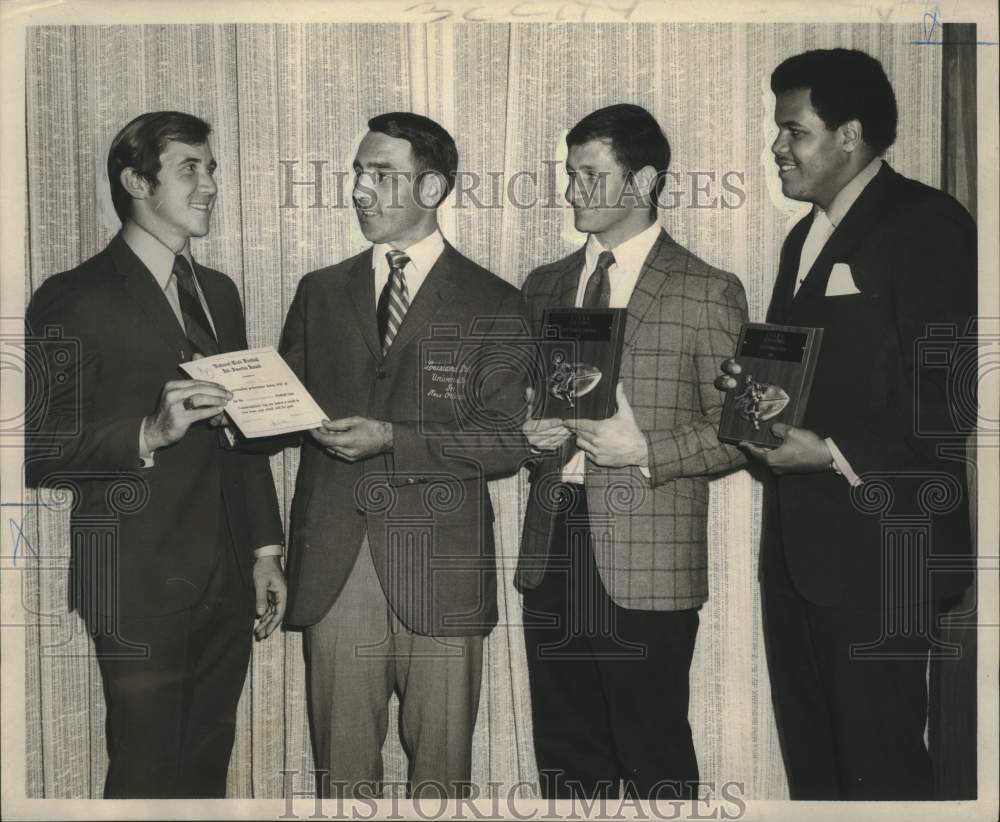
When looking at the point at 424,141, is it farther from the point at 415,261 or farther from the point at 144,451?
the point at 144,451

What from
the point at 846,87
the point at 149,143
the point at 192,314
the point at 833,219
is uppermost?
the point at 846,87

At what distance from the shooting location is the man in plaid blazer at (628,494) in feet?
9.11

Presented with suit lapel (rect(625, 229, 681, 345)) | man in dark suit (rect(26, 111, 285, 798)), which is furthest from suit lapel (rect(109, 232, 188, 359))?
suit lapel (rect(625, 229, 681, 345))

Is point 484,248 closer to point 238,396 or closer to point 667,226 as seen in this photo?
point 667,226

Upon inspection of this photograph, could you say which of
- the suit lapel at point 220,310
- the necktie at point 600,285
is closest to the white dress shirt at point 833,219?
the necktie at point 600,285

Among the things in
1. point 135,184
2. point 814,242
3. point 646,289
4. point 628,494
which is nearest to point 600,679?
point 628,494

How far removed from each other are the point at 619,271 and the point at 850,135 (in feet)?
2.23

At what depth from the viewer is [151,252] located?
2850mm

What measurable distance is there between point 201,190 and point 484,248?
751 millimetres

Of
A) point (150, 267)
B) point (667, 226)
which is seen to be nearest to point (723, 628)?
point (667, 226)

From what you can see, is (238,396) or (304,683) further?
(304,683)

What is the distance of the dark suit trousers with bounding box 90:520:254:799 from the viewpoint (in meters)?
2.87

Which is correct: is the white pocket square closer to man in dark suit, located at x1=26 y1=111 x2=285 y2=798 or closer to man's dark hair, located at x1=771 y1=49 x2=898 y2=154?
man's dark hair, located at x1=771 y1=49 x2=898 y2=154

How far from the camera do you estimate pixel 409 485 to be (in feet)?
9.27
